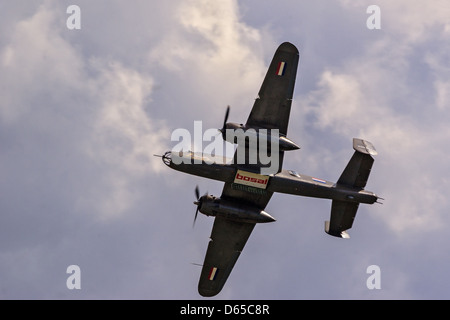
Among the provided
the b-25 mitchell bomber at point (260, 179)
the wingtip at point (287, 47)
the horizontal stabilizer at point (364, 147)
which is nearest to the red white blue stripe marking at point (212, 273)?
the b-25 mitchell bomber at point (260, 179)

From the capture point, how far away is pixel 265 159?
58438 millimetres

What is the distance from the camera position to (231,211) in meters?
60.2

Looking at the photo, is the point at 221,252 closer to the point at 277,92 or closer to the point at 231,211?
the point at 231,211

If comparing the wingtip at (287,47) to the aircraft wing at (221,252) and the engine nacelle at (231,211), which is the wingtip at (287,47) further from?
the aircraft wing at (221,252)

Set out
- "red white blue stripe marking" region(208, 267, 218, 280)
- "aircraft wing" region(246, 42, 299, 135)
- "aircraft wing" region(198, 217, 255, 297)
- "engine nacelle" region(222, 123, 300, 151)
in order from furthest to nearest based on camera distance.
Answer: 1. "red white blue stripe marking" region(208, 267, 218, 280)
2. "aircraft wing" region(198, 217, 255, 297)
3. "aircraft wing" region(246, 42, 299, 135)
4. "engine nacelle" region(222, 123, 300, 151)

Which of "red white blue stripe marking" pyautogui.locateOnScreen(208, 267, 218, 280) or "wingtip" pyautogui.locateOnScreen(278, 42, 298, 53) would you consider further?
"red white blue stripe marking" pyautogui.locateOnScreen(208, 267, 218, 280)

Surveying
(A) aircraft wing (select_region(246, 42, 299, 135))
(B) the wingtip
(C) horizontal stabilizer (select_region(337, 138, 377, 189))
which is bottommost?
(C) horizontal stabilizer (select_region(337, 138, 377, 189))

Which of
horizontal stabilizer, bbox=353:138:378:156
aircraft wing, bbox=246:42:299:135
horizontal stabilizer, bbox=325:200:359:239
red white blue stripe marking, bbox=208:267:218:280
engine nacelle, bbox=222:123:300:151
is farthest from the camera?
red white blue stripe marking, bbox=208:267:218:280

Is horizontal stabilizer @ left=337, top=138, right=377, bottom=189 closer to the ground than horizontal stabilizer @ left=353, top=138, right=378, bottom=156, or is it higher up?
closer to the ground

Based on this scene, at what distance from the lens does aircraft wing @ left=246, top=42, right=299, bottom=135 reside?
5606cm

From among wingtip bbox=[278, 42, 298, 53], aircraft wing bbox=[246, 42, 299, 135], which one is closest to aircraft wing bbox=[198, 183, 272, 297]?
aircraft wing bbox=[246, 42, 299, 135]

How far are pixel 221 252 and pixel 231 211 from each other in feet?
16.3

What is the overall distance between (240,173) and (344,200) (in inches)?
336

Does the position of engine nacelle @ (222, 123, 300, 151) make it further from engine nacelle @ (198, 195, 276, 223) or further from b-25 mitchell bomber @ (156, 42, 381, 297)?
engine nacelle @ (198, 195, 276, 223)
